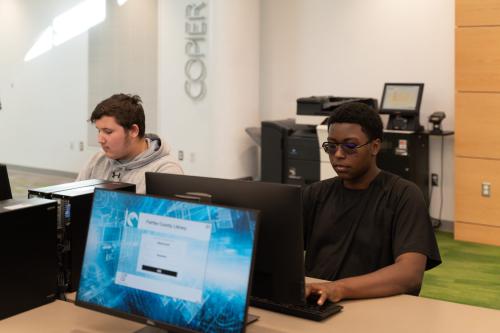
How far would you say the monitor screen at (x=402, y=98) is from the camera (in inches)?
244

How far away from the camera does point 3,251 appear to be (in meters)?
2.17

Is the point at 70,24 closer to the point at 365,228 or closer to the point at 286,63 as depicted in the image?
the point at 286,63

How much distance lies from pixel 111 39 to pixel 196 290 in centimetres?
731

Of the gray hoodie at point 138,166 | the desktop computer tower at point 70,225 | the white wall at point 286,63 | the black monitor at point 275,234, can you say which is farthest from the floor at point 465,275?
the black monitor at point 275,234

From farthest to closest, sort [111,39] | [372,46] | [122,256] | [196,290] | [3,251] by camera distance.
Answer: [111,39]
[372,46]
[3,251]
[122,256]
[196,290]

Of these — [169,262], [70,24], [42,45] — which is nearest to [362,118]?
[169,262]

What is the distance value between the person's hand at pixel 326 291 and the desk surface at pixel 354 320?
0.05 m

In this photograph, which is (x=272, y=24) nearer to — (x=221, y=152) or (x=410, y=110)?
(x=221, y=152)

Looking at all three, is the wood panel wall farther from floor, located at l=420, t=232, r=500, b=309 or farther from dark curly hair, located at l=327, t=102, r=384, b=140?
dark curly hair, located at l=327, t=102, r=384, b=140

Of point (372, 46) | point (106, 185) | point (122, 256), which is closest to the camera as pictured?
point (122, 256)

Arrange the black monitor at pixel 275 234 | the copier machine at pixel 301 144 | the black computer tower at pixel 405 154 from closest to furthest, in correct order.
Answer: the black monitor at pixel 275 234
the black computer tower at pixel 405 154
the copier machine at pixel 301 144

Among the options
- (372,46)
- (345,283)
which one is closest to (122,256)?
(345,283)

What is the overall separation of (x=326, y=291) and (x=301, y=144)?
4503mm

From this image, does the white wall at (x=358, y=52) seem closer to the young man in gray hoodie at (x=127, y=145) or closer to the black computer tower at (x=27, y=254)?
the young man in gray hoodie at (x=127, y=145)
